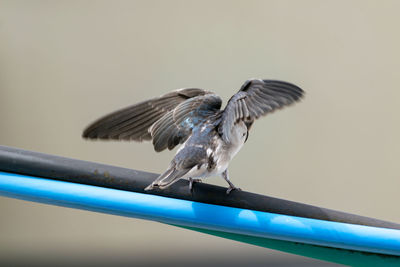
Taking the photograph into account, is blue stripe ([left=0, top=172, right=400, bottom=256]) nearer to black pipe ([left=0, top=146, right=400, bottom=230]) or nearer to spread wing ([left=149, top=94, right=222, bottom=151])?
black pipe ([left=0, top=146, right=400, bottom=230])

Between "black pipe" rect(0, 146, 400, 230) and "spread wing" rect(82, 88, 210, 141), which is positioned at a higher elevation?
→ "spread wing" rect(82, 88, 210, 141)

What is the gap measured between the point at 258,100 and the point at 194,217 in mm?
333

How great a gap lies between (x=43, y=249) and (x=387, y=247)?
2466 millimetres

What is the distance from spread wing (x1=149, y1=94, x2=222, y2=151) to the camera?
3.29ft

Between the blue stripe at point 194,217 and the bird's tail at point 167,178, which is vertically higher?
the bird's tail at point 167,178

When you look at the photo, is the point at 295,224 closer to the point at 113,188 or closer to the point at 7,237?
the point at 113,188

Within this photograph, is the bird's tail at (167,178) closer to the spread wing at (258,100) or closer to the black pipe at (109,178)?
the black pipe at (109,178)

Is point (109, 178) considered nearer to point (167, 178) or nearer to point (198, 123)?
point (167, 178)

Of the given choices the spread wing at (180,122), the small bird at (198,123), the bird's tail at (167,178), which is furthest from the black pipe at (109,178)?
the spread wing at (180,122)

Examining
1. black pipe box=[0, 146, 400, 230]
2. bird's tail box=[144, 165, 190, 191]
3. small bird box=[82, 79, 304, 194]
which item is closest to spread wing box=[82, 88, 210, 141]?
small bird box=[82, 79, 304, 194]

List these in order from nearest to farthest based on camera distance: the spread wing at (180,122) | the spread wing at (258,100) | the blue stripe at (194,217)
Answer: the blue stripe at (194,217)
the spread wing at (258,100)
the spread wing at (180,122)

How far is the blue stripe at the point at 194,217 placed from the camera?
603 mm

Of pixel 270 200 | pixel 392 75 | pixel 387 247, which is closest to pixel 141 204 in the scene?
pixel 270 200

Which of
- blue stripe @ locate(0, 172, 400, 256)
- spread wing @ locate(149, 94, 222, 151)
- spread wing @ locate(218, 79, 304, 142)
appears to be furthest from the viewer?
spread wing @ locate(149, 94, 222, 151)
